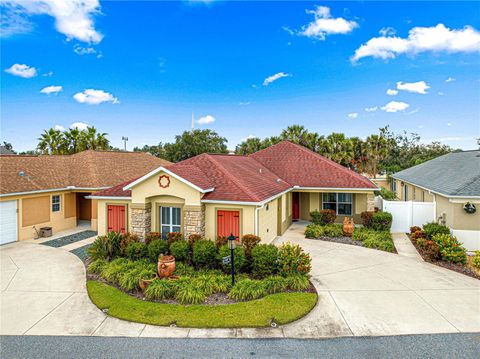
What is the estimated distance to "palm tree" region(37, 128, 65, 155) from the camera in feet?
126

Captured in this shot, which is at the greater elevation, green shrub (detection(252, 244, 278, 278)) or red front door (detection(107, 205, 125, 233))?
red front door (detection(107, 205, 125, 233))

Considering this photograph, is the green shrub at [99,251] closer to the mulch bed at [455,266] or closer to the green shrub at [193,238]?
the green shrub at [193,238]

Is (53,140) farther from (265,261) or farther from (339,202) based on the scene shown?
(265,261)

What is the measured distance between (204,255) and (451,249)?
10.00 m

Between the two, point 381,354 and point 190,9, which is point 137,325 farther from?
point 190,9

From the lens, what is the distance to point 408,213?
16.5 meters

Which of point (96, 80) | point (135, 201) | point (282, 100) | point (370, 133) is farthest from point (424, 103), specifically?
point (96, 80)

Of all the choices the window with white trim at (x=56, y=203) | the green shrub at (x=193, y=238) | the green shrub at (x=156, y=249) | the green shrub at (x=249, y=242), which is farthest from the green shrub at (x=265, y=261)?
the window with white trim at (x=56, y=203)

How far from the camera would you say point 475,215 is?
12.6m

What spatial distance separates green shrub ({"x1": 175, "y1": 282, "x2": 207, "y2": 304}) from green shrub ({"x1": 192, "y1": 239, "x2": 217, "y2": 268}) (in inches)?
72.2

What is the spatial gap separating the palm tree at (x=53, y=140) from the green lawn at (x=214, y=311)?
36.5 meters

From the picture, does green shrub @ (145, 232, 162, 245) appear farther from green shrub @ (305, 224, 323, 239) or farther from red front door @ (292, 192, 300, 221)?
red front door @ (292, 192, 300, 221)

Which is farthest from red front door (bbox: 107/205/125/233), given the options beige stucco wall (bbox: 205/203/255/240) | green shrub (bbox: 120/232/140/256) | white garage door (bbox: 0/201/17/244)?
white garage door (bbox: 0/201/17/244)

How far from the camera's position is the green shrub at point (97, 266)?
10820 mm
